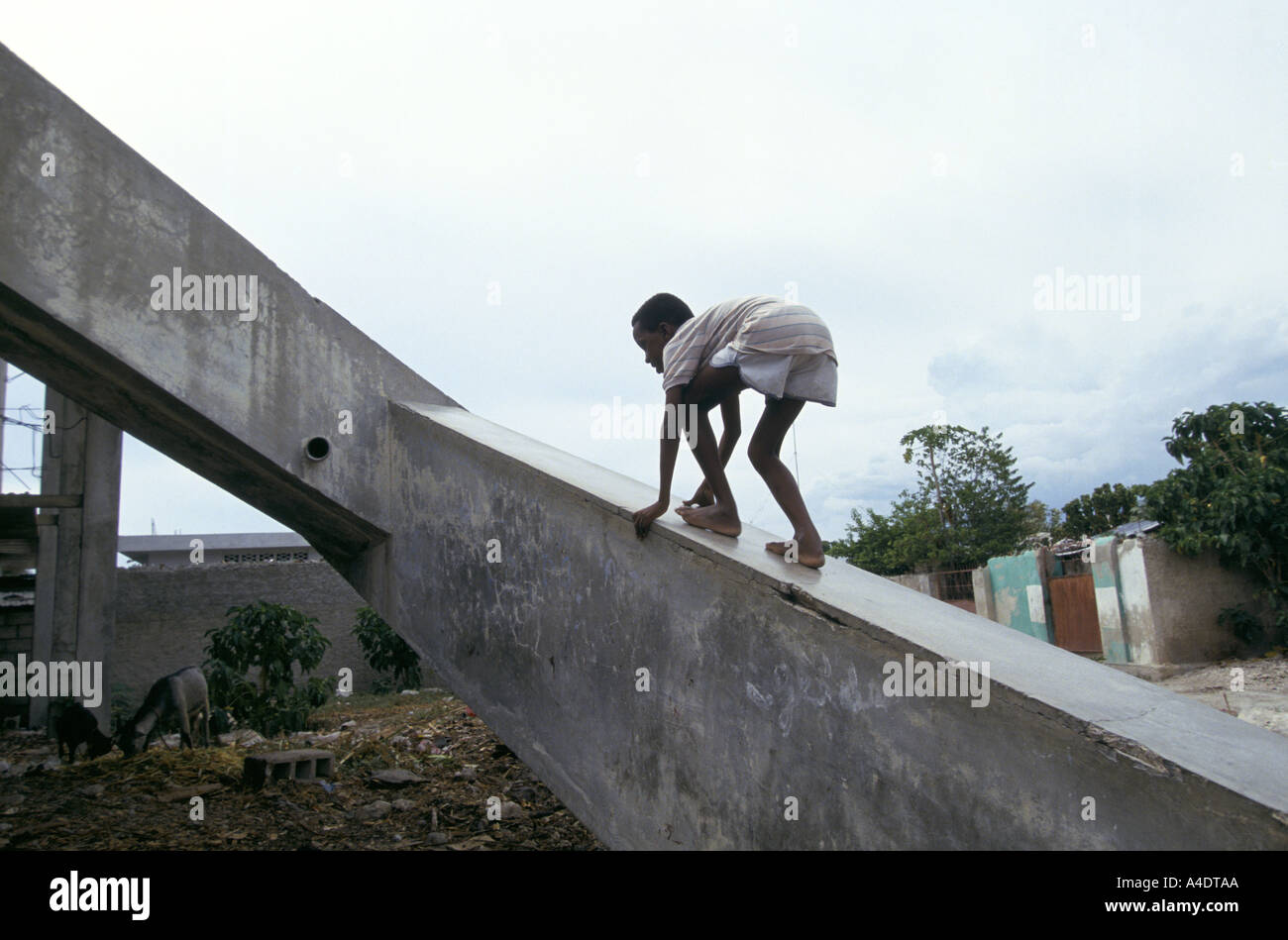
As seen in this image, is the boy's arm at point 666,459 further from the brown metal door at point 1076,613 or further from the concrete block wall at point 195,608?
the brown metal door at point 1076,613

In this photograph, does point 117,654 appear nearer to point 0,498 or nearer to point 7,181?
point 0,498

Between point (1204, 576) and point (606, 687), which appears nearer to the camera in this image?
point (606, 687)

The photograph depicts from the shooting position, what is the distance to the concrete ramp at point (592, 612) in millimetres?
1920

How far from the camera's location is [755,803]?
2.46 metres

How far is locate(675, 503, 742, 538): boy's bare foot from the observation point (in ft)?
9.90

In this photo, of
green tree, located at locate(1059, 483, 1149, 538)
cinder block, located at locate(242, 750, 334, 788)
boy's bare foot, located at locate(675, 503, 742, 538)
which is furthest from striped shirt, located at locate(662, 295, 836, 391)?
green tree, located at locate(1059, 483, 1149, 538)

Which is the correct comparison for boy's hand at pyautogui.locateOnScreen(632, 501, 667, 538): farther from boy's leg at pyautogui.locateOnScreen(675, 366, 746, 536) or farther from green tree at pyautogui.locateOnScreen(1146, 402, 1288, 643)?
green tree at pyautogui.locateOnScreen(1146, 402, 1288, 643)

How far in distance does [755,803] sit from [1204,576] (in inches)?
481

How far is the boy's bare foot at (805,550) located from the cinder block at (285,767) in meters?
3.77

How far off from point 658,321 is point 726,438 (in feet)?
1.89

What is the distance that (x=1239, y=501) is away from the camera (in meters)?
11.2

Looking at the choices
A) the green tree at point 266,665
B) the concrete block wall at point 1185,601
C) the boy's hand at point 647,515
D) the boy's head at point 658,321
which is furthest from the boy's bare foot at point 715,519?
the concrete block wall at point 1185,601

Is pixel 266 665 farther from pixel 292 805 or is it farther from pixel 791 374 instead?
pixel 791 374
